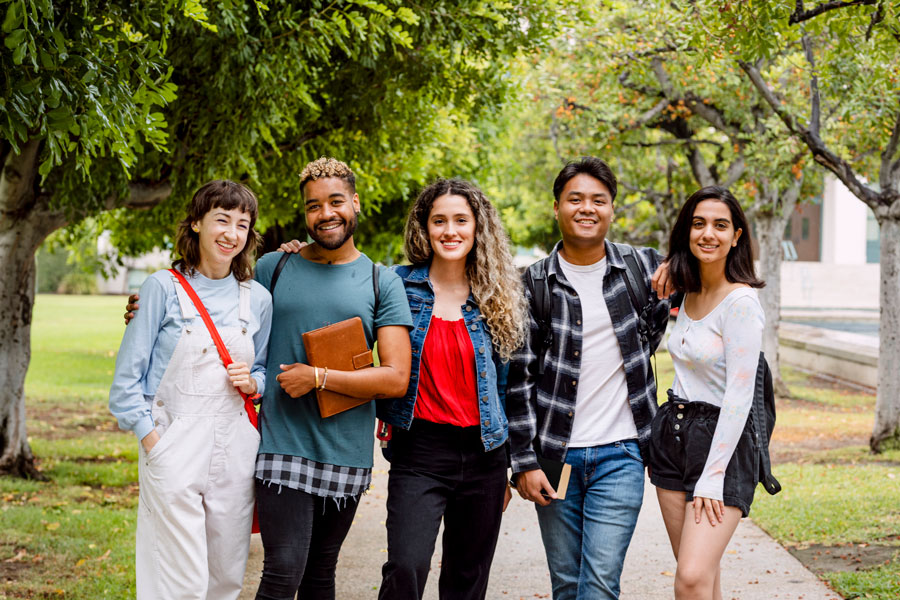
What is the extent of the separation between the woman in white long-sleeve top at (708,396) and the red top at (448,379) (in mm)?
705

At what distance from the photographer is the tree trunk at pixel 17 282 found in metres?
7.42

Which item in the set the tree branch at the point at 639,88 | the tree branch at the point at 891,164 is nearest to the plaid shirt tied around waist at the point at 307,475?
the tree branch at the point at 891,164

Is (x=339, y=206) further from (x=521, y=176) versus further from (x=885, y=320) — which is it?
(x=521, y=176)

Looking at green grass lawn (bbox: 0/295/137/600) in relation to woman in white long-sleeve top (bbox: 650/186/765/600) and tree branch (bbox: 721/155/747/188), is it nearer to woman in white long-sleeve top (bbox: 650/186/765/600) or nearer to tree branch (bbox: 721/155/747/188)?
woman in white long-sleeve top (bbox: 650/186/765/600)

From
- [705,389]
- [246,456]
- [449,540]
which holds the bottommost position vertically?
[449,540]

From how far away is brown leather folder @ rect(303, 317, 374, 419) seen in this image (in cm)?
338

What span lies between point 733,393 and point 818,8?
3.36m

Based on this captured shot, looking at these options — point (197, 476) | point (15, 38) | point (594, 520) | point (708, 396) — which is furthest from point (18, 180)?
point (708, 396)

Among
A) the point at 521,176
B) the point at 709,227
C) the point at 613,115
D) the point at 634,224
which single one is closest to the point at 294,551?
the point at 709,227

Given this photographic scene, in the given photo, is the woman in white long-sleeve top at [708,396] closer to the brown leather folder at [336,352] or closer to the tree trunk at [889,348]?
the brown leather folder at [336,352]

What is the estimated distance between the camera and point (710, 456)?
334 cm

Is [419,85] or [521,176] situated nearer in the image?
[419,85]

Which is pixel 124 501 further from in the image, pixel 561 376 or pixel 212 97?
pixel 561 376

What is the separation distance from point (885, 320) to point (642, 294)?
7.35 m
